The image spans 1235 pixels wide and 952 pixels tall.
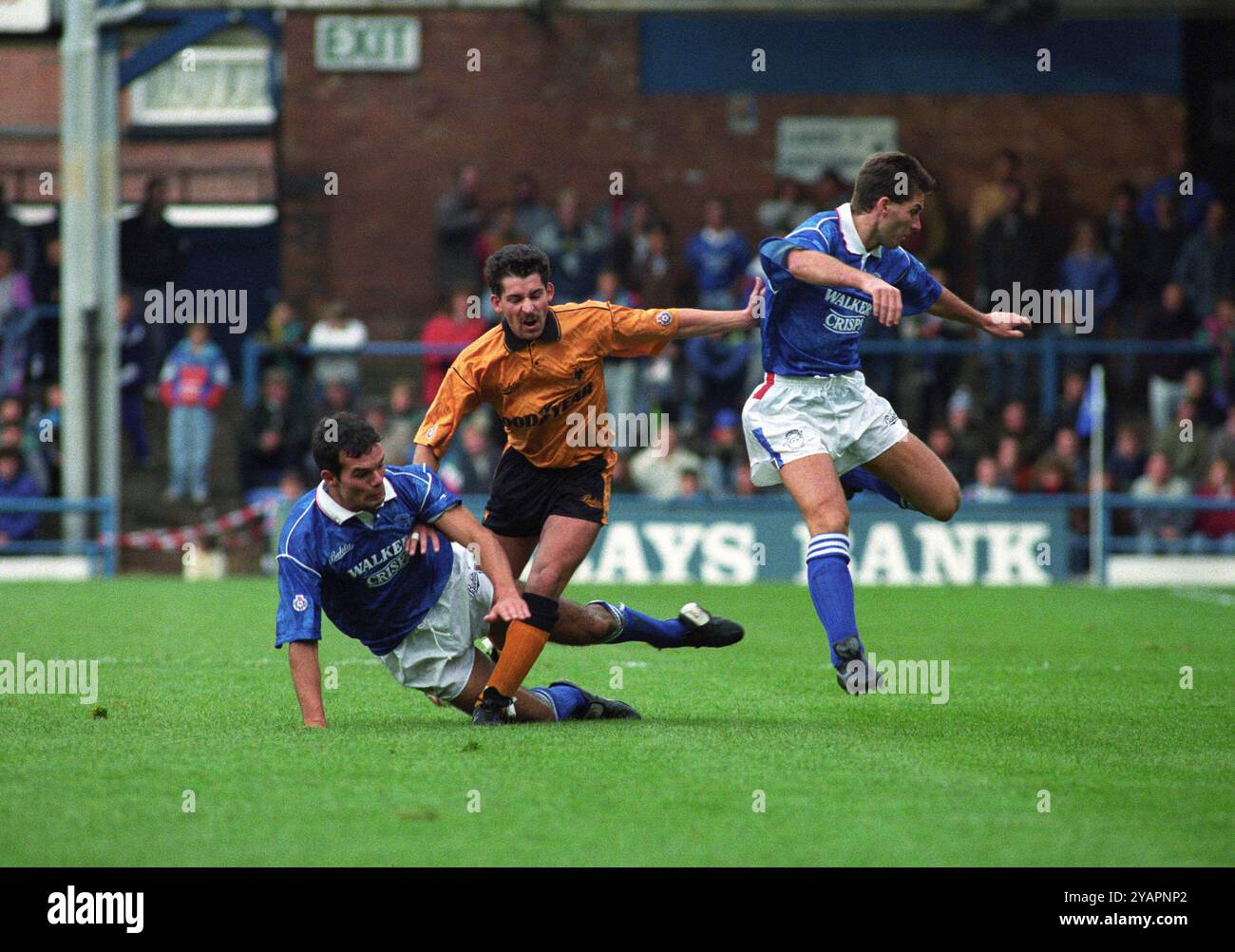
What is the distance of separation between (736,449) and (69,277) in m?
6.92

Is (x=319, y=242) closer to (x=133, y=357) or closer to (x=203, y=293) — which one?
(x=203, y=293)

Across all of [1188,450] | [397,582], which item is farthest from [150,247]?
[397,582]

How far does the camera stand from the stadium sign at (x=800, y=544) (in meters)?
17.2

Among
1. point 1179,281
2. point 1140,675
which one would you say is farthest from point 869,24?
point 1140,675

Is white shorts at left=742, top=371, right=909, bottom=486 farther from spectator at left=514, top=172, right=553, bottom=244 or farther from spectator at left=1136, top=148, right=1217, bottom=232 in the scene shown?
spectator at left=1136, top=148, right=1217, bottom=232

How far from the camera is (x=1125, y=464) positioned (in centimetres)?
1802

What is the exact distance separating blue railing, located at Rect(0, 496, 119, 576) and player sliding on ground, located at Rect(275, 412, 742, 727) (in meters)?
11.5

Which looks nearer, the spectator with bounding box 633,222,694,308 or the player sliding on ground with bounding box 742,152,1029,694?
the player sliding on ground with bounding box 742,152,1029,694

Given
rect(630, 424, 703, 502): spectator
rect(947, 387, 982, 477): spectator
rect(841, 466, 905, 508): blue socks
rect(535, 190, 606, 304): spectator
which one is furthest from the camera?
rect(535, 190, 606, 304): spectator

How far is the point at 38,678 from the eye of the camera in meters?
9.02

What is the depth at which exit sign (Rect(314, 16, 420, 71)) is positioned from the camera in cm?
2219

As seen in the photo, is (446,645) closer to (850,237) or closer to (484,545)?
(484,545)

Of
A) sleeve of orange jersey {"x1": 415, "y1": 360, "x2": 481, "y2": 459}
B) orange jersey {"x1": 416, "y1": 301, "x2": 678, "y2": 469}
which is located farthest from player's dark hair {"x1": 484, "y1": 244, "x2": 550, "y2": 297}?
sleeve of orange jersey {"x1": 415, "y1": 360, "x2": 481, "y2": 459}
